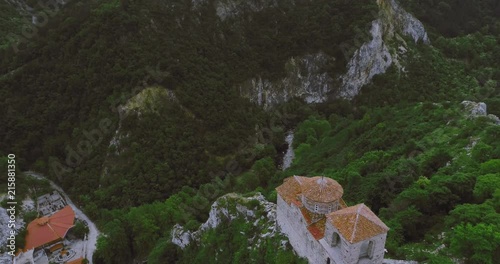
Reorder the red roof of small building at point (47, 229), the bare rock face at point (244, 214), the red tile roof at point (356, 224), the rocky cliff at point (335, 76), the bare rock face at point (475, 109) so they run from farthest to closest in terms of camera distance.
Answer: the rocky cliff at point (335, 76) → the red roof of small building at point (47, 229) → the bare rock face at point (475, 109) → the bare rock face at point (244, 214) → the red tile roof at point (356, 224)

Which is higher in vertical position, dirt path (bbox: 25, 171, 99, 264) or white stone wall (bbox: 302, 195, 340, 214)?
white stone wall (bbox: 302, 195, 340, 214)

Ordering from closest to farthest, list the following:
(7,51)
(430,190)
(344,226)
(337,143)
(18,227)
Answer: (344,226), (430,190), (18,227), (337,143), (7,51)

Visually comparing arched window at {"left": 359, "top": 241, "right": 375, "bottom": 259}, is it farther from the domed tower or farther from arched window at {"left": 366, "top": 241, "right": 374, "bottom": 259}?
the domed tower

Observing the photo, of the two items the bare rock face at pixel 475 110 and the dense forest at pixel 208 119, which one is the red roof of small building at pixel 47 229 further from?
the bare rock face at pixel 475 110

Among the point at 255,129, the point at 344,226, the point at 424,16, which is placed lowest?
the point at 255,129

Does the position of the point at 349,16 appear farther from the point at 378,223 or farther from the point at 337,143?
the point at 378,223

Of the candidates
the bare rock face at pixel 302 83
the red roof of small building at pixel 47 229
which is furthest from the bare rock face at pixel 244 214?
the bare rock face at pixel 302 83

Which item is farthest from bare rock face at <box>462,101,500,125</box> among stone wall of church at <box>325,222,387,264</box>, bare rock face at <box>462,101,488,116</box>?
stone wall of church at <box>325,222,387,264</box>

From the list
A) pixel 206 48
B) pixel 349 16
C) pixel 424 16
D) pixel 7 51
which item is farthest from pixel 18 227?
pixel 424 16

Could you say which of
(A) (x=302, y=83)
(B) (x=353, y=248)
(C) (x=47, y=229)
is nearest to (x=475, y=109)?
(B) (x=353, y=248)
